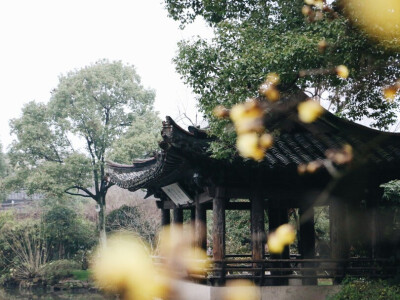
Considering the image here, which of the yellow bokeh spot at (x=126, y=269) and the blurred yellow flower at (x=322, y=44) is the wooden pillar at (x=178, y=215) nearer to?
the yellow bokeh spot at (x=126, y=269)

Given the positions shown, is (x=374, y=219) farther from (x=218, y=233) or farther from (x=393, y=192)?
(x=218, y=233)

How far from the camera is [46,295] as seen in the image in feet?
91.0

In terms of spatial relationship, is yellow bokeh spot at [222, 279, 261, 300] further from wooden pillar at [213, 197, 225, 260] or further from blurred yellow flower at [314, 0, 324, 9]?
blurred yellow flower at [314, 0, 324, 9]

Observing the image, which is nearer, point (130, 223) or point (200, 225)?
point (200, 225)

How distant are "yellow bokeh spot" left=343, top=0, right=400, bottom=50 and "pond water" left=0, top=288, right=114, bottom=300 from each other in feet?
61.4

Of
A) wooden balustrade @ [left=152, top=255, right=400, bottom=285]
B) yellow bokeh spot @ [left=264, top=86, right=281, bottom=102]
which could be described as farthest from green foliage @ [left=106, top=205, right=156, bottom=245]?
yellow bokeh spot @ [left=264, top=86, right=281, bottom=102]

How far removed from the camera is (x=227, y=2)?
12773 millimetres

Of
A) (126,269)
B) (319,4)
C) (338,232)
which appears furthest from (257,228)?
(126,269)

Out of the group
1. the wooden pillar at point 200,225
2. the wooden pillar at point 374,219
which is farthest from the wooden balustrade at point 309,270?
the wooden pillar at point 200,225

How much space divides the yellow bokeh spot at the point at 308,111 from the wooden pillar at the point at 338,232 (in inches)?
80.4

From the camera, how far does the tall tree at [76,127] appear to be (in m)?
35.3

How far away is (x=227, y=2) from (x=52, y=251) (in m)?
25.0

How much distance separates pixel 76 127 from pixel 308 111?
81.3 feet

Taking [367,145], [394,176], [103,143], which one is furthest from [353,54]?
[103,143]
